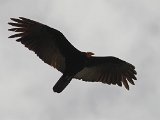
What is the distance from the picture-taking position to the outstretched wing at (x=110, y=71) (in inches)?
1011

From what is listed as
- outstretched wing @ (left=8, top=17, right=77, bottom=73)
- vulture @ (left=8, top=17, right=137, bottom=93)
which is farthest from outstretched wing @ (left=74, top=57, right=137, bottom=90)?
outstretched wing @ (left=8, top=17, right=77, bottom=73)

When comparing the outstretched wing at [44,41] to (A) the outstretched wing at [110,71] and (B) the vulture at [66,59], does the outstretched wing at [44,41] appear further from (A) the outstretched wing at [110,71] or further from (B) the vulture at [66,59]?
(A) the outstretched wing at [110,71]

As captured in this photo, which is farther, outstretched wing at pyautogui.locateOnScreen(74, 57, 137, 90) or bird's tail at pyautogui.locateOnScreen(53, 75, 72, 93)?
outstretched wing at pyautogui.locateOnScreen(74, 57, 137, 90)

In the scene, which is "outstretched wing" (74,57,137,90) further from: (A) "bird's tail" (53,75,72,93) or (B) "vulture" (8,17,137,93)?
(A) "bird's tail" (53,75,72,93)

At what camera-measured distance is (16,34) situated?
2422cm

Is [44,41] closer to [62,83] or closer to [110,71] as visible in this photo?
[62,83]

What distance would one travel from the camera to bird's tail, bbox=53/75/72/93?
23969mm

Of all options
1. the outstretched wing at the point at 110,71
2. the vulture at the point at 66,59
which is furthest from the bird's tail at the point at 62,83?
the outstretched wing at the point at 110,71

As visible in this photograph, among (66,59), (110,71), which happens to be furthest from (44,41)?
(110,71)

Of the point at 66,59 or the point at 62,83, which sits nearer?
the point at 62,83

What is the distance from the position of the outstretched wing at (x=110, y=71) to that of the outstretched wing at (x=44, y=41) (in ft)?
3.48

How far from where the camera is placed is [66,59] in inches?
984

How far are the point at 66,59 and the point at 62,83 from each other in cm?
111

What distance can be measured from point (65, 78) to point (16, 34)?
6.57 ft
